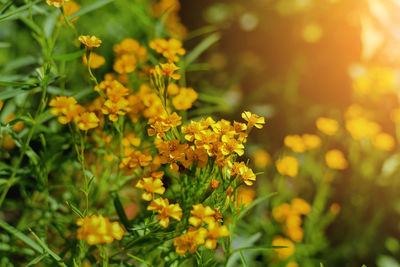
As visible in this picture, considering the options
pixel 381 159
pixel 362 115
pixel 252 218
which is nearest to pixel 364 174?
pixel 381 159

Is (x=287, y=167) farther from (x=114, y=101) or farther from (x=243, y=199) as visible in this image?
(x=114, y=101)

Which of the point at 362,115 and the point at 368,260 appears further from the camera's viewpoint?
the point at 362,115

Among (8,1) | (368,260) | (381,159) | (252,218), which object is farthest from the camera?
(381,159)

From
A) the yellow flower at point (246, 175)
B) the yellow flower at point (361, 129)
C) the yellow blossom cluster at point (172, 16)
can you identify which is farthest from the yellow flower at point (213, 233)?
the yellow blossom cluster at point (172, 16)

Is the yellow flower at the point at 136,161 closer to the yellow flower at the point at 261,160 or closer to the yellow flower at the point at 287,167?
the yellow flower at the point at 287,167

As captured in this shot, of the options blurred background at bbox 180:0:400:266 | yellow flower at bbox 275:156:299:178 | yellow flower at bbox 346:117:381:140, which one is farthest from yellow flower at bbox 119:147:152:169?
yellow flower at bbox 346:117:381:140

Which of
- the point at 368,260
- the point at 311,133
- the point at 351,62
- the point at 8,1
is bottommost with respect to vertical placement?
the point at 368,260

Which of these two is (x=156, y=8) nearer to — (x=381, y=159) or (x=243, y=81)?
(x=243, y=81)

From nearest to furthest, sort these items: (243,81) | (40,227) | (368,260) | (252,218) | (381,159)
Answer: (40,227) → (252,218) → (368,260) → (381,159) → (243,81)

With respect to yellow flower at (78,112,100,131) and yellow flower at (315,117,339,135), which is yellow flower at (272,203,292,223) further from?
yellow flower at (78,112,100,131)

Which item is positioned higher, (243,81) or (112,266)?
(112,266)
